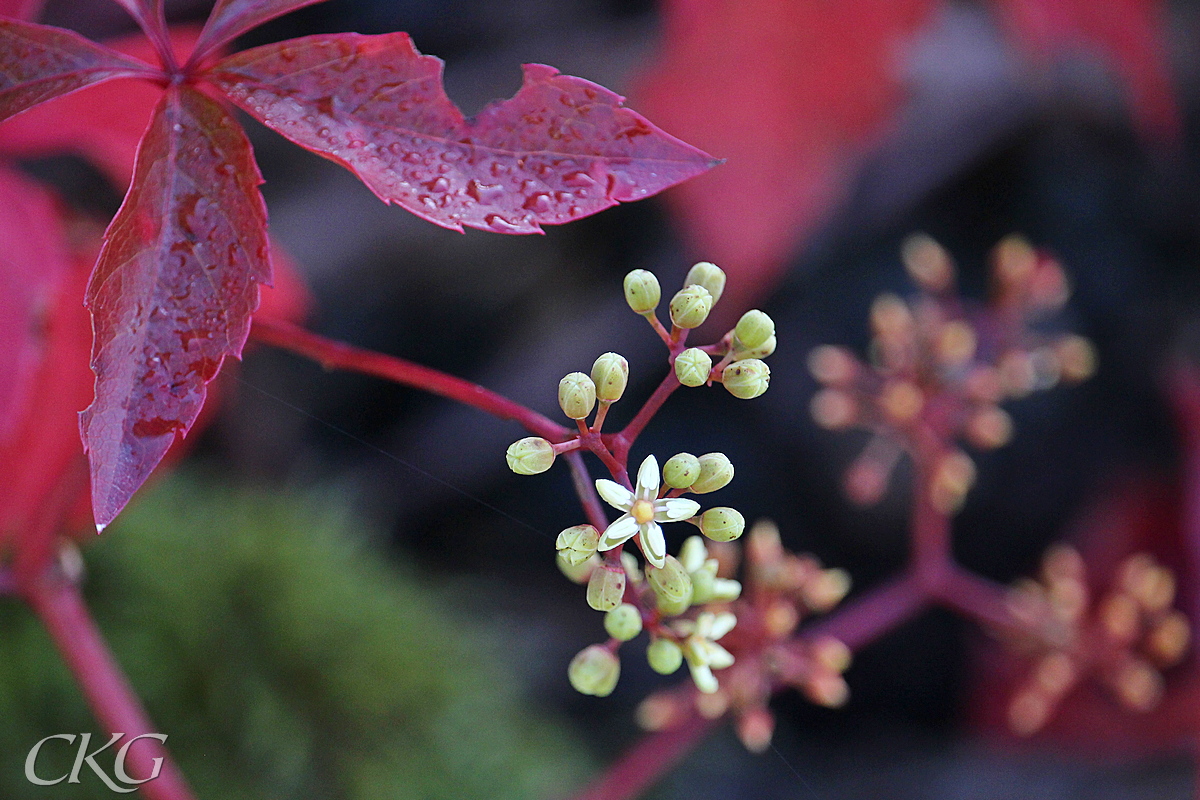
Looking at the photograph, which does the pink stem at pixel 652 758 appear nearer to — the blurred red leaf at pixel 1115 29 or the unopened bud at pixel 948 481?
the unopened bud at pixel 948 481

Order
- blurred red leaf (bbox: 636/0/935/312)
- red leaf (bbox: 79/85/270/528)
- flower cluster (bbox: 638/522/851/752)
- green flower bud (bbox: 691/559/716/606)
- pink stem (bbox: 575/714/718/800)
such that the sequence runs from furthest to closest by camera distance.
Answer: blurred red leaf (bbox: 636/0/935/312)
pink stem (bbox: 575/714/718/800)
flower cluster (bbox: 638/522/851/752)
green flower bud (bbox: 691/559/716/606)
red leaf (bbox: 79/85/270/528)

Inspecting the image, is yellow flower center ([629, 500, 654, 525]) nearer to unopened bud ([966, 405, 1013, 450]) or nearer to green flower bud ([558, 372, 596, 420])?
green flower bud ([558, 372, 596, 420])

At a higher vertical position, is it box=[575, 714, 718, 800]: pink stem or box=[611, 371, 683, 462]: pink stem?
box=[611, 371, 683, 462]: pink stem

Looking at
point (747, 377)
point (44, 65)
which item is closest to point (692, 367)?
point (747, 377)

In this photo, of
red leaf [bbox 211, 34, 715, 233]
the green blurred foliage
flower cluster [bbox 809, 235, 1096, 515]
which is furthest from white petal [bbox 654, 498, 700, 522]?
the green blurred foliage

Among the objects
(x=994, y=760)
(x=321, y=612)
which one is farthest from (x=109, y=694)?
(x=994, y=760)

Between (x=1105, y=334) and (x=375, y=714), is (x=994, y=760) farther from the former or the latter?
(x=375, y=714)

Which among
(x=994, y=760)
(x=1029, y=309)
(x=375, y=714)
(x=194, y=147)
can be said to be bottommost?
(x=994, y=760)
